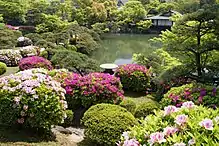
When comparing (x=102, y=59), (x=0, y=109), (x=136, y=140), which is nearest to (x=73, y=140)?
(x=0, y=109)

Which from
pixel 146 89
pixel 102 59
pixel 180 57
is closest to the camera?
pixel 180 57

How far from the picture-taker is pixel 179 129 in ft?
7.41

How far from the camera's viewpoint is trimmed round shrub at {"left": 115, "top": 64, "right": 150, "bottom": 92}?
9.08 m

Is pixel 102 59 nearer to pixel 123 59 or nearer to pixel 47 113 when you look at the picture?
pixel 123 59

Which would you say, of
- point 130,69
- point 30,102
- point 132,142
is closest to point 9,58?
point 130,69

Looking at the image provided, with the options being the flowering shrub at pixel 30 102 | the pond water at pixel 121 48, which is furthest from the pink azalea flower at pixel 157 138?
the pond water at pixel 121 48

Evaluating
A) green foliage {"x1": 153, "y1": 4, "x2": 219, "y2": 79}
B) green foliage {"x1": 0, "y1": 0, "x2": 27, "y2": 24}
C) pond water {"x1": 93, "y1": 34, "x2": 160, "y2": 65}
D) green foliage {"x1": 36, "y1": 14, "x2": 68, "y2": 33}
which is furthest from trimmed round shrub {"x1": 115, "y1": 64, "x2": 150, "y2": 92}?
green foliage {"x1": 0, "y1": 0, "x2": 27, "y2": 24}

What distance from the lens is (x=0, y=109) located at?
5051 mm

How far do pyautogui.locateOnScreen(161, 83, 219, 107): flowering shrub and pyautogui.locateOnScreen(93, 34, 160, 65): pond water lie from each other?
361 inches

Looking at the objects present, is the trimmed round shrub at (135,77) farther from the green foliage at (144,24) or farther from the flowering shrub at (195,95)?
the green foliage at (144,24)

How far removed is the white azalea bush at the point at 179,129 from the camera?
211 cm

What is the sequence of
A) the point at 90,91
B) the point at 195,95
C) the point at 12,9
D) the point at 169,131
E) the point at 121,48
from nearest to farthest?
the point at 169,131, the point at 195,95, the point at 90,91, the point at 121,48, the point at 12,9

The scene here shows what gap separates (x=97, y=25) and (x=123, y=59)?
828 cm

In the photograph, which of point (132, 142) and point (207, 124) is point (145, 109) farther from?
point (207, 124)
